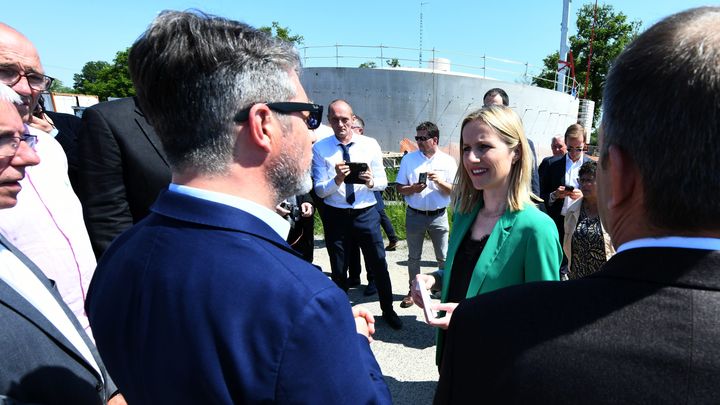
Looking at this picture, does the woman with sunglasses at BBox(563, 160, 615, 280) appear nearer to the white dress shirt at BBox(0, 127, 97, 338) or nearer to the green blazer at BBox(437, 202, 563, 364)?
the green blazer at BBox(437, 202, 563, 364)

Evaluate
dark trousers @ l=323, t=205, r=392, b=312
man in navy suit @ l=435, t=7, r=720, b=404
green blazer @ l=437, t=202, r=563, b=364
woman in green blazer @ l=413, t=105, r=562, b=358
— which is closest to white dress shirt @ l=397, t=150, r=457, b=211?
dark trousers @ l=323, t=205, r=392, b=312

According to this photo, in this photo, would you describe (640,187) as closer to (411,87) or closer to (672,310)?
(672,310)

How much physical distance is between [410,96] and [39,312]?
64.7 feet

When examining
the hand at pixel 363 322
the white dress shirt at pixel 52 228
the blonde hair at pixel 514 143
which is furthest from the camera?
the blonde hair at pixel 514 143

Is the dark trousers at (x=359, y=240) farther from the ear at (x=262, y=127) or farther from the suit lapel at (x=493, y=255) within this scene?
the ear at (x=262, y=127)

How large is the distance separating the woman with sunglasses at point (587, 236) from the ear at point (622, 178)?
8.81ft

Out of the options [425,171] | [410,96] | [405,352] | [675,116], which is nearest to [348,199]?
[425,171]

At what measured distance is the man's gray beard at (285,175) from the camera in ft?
3.85

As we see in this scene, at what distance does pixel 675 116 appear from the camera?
2.24ft

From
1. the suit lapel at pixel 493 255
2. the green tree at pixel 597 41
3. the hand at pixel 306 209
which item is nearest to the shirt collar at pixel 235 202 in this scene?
the suit lapel at pixel 493 255

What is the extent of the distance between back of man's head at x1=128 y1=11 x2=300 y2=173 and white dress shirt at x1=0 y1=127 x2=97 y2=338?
1.17 m

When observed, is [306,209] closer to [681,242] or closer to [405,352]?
[405,352]

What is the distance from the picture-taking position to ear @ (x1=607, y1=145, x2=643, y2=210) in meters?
0.78

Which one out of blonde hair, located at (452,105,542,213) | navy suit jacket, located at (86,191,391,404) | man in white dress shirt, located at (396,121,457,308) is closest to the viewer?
navy suit jacket, located at (86,191,391,404)
